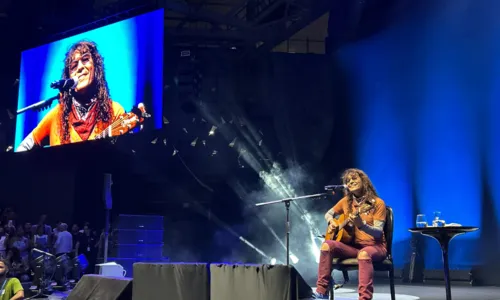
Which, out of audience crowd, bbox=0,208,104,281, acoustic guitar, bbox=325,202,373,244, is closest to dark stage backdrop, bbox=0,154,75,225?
audience crowd, bbox=0,208,104,281

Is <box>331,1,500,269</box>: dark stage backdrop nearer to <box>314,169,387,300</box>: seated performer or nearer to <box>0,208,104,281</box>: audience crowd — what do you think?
<box>314,169,387,300</box>: seated performer

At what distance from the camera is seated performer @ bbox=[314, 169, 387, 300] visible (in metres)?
3.70

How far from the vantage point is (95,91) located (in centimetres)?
979

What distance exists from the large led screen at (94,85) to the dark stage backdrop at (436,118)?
4.19 m

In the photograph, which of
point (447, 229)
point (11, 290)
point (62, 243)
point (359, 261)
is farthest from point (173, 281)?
point (62, 243)

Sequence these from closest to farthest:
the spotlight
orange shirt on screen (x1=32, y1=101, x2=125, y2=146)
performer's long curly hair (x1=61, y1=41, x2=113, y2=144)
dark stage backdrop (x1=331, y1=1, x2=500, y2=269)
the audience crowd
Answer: dark stage backdrop (x1=331, y1=1, x2=500, y2=269)
the audience crowd
performer's long curly hair (x1=61, y1=41, x2=113, y2=144)
orange shirt on screen (x1=32, y1=101, x2=125, y2=146)
the spotlight

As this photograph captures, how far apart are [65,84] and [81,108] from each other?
0.78 m

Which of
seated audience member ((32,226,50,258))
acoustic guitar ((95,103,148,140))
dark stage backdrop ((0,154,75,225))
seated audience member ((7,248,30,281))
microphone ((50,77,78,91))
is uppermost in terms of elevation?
microphone ((50,77,78,91))

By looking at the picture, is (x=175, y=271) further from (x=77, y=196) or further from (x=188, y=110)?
(x=77, y=196)

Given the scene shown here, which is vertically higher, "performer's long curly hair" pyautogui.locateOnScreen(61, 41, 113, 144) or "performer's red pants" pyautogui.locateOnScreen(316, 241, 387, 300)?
"performer's long curly hair" pyautogui.locateOnScreen(61, 41, 113, 144)

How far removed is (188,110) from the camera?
41.7 ft

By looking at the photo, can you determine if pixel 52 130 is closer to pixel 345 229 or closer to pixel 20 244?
pixel 20 244

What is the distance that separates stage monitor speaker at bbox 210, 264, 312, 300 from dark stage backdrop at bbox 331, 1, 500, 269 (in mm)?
5662

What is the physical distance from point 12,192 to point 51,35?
451 centimetres
